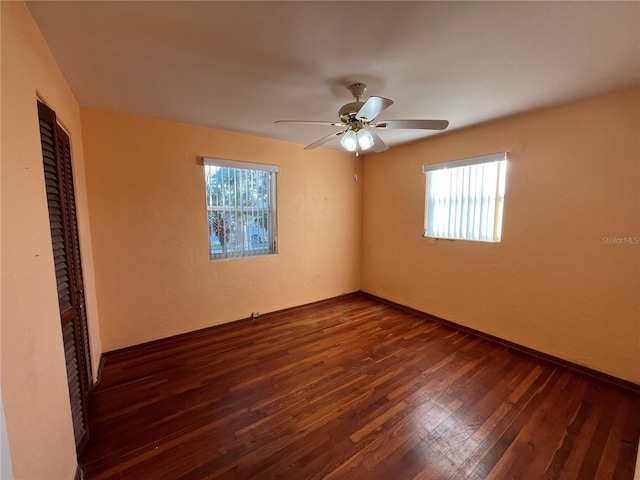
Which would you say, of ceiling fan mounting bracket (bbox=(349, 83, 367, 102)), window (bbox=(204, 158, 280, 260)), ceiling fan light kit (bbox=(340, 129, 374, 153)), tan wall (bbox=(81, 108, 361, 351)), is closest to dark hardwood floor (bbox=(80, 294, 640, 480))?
tan wall (bbox=(81, 108, 361, 351))

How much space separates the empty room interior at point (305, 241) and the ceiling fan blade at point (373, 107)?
1.2 inches

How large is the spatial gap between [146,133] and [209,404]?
2.51 m

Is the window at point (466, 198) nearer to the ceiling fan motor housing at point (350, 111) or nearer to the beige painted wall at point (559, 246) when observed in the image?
the beige painted wall at point (559, 246)

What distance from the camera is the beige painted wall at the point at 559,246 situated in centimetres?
202

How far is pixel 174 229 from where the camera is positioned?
279 centimetres

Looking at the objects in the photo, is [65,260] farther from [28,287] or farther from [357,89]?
[357,89]

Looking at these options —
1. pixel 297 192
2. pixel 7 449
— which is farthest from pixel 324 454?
pixel 297 192

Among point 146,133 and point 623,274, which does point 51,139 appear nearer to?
point 146,133

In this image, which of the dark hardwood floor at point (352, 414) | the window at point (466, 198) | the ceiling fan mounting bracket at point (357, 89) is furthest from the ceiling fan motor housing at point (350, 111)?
the dark hardwood floor at point (352, 414)

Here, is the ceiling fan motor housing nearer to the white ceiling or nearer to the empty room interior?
the empty room interior

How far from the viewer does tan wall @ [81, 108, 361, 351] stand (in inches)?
96.8

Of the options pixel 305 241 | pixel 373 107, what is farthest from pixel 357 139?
pixel 305 241

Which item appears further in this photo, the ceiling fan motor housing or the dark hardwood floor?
the ceiling fan motor housing

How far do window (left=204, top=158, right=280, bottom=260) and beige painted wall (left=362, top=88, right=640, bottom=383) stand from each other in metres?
2.06
